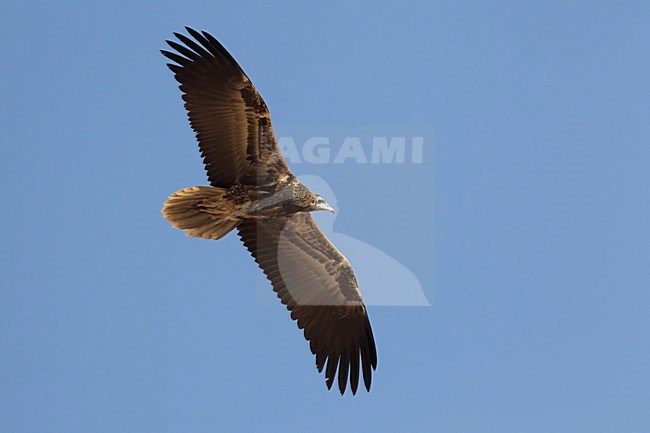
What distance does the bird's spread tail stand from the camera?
13.9 metres

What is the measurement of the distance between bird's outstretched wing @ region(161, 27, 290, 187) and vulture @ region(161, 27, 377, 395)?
11 millimetres

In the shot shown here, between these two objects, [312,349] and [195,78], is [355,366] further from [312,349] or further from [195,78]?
[195,78]

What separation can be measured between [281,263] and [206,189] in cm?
152

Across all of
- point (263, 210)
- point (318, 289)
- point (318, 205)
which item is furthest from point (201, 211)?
point (318, 289)

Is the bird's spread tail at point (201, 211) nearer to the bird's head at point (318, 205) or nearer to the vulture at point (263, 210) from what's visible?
the vulture at point (263, 210)

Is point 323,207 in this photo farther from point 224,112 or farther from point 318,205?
point 224,112

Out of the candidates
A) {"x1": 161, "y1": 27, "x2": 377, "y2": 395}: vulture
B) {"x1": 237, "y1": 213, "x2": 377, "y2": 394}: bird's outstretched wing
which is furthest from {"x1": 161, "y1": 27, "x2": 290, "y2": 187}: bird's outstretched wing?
{"x1": 237, "y1": 213, "x2": 377, "y2": 394}: bird's outstretched wing

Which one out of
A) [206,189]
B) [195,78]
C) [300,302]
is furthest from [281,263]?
[195,78]

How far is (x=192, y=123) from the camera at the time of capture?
45.6 ft

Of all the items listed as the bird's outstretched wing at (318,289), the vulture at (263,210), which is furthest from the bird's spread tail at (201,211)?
the bird's outstretched wing at (318,289)

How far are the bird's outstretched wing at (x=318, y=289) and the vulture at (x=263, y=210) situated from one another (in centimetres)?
1

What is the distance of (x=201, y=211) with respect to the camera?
46.1 ft

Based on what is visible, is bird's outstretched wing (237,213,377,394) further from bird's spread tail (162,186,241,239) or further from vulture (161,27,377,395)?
bird's spread tail (162,186,241,239)

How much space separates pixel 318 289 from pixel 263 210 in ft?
4.35
